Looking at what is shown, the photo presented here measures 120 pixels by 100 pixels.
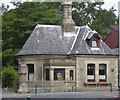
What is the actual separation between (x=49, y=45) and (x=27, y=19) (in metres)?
10.8

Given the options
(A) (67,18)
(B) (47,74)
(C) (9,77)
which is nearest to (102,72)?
(B) (47,74)

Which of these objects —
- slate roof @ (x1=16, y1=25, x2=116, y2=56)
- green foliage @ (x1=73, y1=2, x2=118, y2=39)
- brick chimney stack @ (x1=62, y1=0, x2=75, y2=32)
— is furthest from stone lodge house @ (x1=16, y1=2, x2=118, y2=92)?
green foliage @ (x1=73, y1=2, x2=118, y2=39)

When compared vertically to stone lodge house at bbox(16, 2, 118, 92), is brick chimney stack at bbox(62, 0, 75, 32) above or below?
above

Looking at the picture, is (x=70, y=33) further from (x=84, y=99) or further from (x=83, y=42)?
(x=84, y=99)

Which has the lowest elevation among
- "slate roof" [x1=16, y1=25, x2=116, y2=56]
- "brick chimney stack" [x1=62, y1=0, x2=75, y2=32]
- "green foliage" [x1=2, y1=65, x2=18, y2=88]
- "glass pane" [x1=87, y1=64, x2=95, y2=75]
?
"green foliage" [x1=2, y1=65, x2=18, y2=88]

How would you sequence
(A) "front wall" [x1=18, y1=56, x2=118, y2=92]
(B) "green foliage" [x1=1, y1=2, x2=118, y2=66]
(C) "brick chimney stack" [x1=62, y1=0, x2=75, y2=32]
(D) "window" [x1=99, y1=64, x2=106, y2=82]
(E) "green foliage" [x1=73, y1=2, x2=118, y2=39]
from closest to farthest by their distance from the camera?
(A) "front wall" [x1=18, y1=56, x2=118, y2=92] → (D) "window" [x1=99, y1=64, x2=106, y2=82] → (C) "brick chimney stack" [x1=62, y1=0, x2=75, y2=32] → (B) "green foliage" [x1=1, y1=2, x2=118, y2=66] → (E) "green foliage" [x1=73, y1=2, x2=118, y2=39]

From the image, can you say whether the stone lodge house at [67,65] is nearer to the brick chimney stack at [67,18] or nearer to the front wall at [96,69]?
the front wall at [96,69]

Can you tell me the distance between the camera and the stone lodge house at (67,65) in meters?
36.7

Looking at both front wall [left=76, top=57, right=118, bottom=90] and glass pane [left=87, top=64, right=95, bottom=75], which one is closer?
front wall [left=76, top=57, right=118, bottom=90]

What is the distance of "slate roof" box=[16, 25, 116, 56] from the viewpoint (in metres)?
37.5

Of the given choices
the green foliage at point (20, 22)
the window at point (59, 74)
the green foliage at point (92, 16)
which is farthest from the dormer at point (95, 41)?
the green foliage at point (92, 16)

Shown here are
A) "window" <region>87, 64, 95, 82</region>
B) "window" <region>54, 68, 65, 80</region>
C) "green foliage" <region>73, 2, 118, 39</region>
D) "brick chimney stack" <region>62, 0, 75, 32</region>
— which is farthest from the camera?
"green foliage" <region>73, 2, 118, 39</region>

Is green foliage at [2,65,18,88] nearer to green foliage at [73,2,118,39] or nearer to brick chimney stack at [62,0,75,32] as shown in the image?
brick chimney stack at [62,0,75,32]

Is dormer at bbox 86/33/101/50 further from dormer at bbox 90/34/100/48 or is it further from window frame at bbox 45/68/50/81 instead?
window frame at bbox 45/68/50/81
